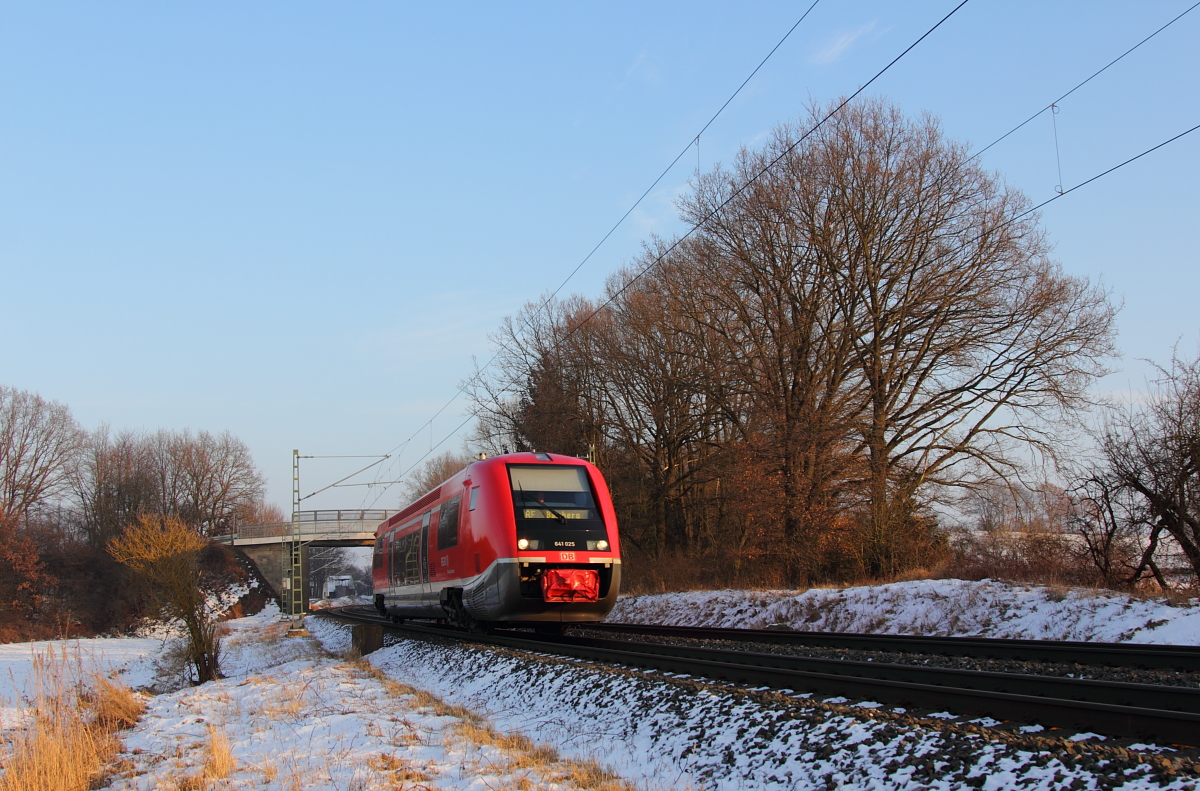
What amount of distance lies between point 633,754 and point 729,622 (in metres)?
11.2

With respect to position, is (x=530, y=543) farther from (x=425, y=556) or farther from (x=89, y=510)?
(x=89, y=510)

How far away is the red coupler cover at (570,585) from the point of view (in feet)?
46.8

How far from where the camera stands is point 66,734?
29.4ft

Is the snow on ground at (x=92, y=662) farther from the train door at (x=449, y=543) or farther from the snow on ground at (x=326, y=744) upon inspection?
the train door at (x=449, y=543)

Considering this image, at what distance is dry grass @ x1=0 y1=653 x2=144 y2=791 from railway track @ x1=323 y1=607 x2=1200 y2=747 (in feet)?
18.6

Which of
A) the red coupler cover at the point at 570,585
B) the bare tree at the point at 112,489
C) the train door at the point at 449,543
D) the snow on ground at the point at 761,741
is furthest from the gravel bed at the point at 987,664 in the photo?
the bare tree at the point at 112,489

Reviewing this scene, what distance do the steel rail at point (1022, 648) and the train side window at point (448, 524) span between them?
586cm

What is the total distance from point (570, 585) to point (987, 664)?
22.9ft

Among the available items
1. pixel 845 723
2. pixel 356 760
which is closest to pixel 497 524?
pixel 356 760

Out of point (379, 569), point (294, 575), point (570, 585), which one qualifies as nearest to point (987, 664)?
point (570, 585)

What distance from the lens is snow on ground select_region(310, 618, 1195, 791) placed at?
494 centimetres

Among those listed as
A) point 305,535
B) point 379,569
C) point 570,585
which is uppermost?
point 305,535

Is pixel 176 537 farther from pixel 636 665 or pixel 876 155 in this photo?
pixel 876 155

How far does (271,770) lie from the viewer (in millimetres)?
7352
